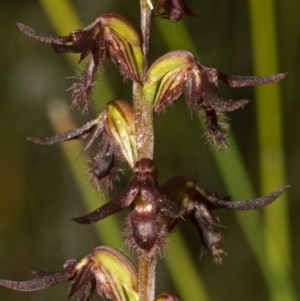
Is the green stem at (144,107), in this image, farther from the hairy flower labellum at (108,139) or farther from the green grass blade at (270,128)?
the green grass blade at (270,128)

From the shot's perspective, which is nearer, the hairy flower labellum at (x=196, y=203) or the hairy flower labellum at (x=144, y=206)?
the hairy flower labellum at (x=144, y=206)

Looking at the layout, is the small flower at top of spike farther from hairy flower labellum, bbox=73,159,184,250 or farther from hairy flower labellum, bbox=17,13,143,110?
hairy flower labellum, bbox=73,159,184,250

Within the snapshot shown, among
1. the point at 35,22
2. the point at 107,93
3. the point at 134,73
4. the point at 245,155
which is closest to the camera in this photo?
the point at 134,73

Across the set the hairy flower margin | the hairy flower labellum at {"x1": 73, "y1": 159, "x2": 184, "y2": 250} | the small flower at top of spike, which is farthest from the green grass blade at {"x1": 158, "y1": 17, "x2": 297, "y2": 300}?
the hairy flower labellum at {"x1": 73, "y1": 159, "x2": 184, "y2": 250}

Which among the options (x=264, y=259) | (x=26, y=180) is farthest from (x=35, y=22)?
(x=264, y=259)

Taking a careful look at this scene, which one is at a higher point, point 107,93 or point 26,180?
point 107,93

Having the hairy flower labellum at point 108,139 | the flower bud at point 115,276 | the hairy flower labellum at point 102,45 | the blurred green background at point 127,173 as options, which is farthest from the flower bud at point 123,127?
the blurred green background at point 127,173

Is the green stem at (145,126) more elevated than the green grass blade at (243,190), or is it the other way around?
the green stem at (145,126)

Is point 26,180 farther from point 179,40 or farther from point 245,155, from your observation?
point 179,40

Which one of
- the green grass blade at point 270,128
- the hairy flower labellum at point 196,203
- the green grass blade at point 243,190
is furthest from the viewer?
the green grass blade at point 270,128

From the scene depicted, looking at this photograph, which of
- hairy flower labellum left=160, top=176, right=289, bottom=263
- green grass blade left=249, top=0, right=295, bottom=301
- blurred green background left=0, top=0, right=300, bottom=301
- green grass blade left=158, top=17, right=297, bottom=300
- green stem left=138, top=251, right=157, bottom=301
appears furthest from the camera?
blurred green background left=0, top=0, right=300, bottom=301

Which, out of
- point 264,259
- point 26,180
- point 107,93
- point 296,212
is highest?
point 107,93
